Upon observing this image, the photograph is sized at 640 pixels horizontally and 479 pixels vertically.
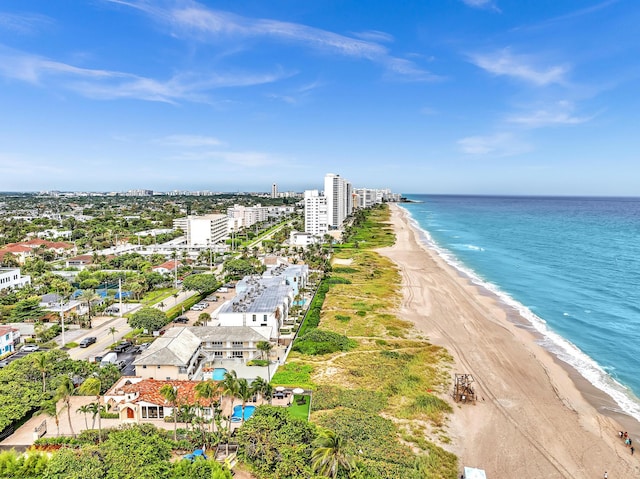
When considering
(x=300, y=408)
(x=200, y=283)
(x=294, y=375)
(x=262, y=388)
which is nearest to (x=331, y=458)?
(x=262, y=388)

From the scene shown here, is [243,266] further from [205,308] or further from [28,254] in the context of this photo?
[28,254]

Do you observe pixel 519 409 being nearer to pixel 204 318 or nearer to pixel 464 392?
pixel 464 392

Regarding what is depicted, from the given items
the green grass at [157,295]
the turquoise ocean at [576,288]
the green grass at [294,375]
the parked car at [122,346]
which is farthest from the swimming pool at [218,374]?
the turquoise ocean at [576,288]

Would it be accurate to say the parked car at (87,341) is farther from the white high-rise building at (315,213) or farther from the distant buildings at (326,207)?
the white high-rise building at (315,213)

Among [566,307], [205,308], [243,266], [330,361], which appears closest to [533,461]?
[330,361]

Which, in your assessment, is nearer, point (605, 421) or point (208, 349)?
point (605, 421)
